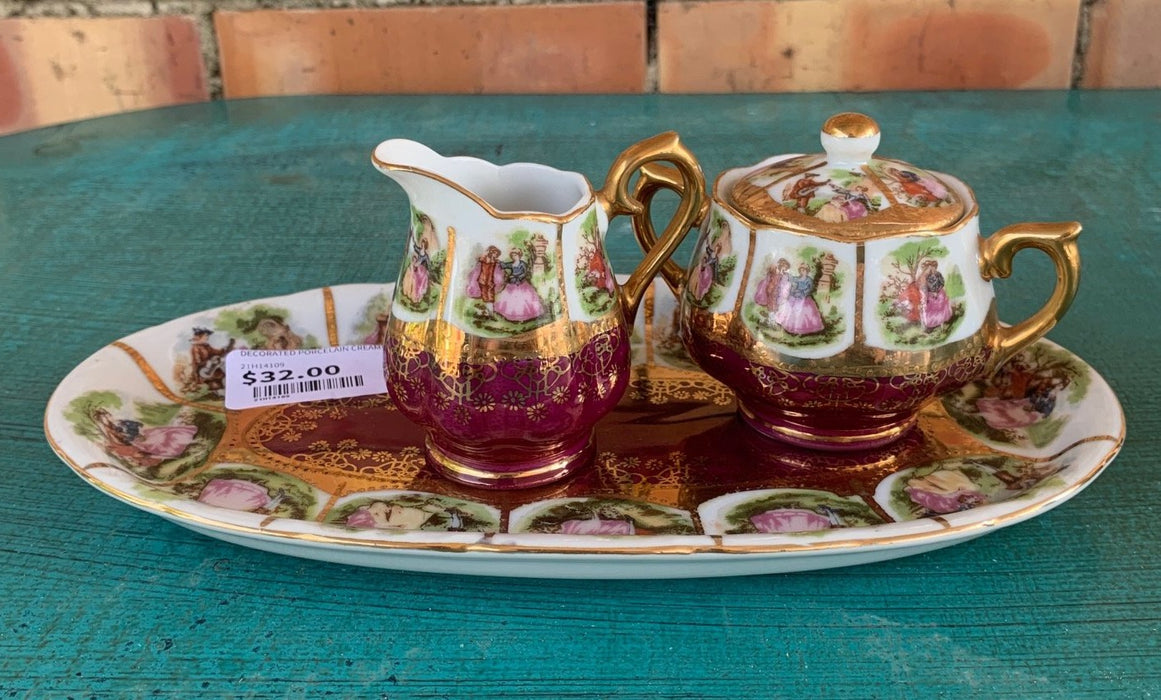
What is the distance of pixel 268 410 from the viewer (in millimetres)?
752

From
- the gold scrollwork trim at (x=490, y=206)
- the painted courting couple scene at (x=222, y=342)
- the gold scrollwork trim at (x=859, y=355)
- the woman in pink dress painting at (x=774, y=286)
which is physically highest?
the gold scrollwork trim at (x=490, y=206)

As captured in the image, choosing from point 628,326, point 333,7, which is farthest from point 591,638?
point 333,7

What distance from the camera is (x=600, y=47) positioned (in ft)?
5.12

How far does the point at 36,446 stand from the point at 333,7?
1.00m

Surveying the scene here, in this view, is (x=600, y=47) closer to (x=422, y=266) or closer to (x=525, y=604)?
(x=422, y=266)

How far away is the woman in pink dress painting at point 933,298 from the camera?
628 mm

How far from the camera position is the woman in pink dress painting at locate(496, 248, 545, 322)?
595 millimetres

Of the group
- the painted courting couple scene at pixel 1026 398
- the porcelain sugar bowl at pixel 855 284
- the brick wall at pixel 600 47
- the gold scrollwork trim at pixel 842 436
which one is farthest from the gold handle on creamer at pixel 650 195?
the brick wall at pixel 600 47

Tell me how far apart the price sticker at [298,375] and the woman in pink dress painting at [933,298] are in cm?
37

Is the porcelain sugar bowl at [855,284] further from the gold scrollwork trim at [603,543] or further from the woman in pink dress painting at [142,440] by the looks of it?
the woman in pink dress painting at [142,440]

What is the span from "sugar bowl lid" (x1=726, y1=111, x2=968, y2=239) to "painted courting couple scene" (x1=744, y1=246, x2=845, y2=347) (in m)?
0.02

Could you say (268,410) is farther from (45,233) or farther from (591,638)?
(45,233)

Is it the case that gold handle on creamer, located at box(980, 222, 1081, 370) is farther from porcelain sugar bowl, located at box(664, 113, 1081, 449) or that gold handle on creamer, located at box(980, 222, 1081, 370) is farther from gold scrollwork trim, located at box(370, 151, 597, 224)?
gold scrollwork trim, located at box(370, 151, 597, 224)

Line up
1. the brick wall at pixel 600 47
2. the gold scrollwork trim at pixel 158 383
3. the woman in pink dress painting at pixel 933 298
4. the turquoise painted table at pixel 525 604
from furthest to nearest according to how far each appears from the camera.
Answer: the brick wall at pixel 600 47
the gold scrollwork trim at pixel 158 383
the woman in pink dress painting at pixel 933 298
the turquoise painted table at pixel 525 604
